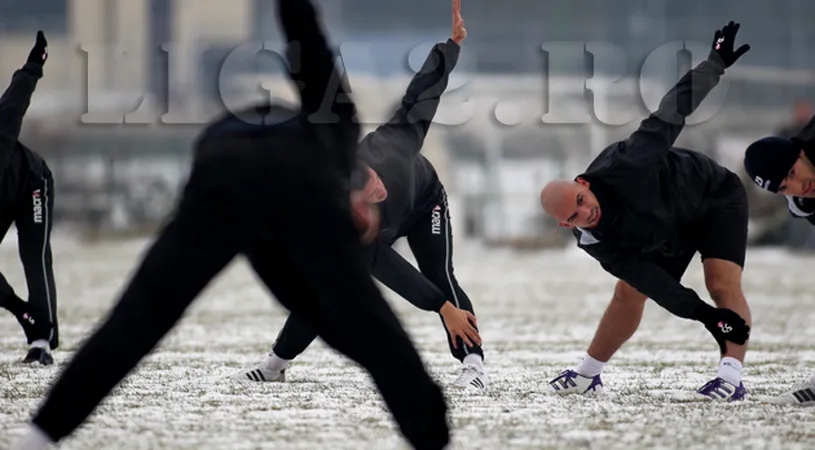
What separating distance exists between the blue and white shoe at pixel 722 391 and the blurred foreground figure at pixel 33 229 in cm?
315

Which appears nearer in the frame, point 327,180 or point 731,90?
point 327,180

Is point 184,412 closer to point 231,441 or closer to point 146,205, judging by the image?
point 231,441

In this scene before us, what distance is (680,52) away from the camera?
78.0ft

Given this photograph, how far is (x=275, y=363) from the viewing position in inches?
217

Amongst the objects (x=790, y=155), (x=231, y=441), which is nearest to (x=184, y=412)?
(x=231, y=441)

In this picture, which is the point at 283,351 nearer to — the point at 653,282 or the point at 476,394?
the point at 476,394

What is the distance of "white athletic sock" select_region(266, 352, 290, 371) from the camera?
5516 mm

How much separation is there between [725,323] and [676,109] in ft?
2.77

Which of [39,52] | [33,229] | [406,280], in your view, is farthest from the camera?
[33,229]

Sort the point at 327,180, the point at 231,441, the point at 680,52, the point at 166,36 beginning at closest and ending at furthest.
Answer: the point at 327,180, the point at 231,441, the point at 680,52, the point at 166,36

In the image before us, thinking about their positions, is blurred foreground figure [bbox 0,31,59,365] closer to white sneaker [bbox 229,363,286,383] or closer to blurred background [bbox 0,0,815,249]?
white sneaker [bbox 229,363,286,383]

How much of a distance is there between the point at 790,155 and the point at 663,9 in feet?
80.4

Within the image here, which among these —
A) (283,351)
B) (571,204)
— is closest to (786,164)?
(571,204)

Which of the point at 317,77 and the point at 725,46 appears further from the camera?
the point at 725,46
